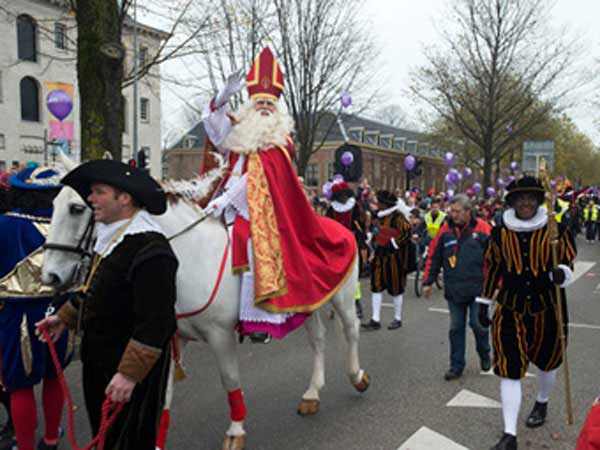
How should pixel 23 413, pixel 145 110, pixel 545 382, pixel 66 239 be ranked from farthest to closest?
1. pixel 145 110
2. pixel 545 382
3. pixel 23 413
4. pixel 66 239

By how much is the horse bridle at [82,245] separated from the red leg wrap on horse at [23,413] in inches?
51.4

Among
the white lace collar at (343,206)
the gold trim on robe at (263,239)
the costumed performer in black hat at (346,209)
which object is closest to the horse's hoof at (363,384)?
the gold trim on robe at (263,239)

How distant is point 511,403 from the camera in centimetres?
394

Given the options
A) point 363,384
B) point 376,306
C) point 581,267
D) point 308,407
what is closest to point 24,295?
point 308,407

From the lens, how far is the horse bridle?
275cm

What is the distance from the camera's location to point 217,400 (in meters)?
4.89

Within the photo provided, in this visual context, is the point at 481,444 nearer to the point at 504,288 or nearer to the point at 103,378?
the point at 504,288

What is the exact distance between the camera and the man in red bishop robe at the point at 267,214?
3723 mm

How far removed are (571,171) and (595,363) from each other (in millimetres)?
55061

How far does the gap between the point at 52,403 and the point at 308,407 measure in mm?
2084

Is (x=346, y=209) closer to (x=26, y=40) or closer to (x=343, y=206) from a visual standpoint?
(x=343, y=206)

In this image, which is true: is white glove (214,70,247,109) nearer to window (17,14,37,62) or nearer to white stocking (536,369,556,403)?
white stocking (536,369,556,403)

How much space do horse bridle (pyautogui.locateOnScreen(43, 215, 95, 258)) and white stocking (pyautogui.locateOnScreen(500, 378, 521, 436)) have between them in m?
3.18

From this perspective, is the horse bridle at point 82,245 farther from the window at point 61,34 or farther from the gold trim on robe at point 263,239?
the window at point 61,34
